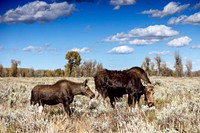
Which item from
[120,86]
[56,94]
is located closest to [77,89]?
[56,94]

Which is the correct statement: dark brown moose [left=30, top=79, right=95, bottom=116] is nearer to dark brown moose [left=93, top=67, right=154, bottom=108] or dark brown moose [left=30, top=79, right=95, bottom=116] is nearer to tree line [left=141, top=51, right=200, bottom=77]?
dark brown moose [left=93, top=67, right=154, bottom=108]

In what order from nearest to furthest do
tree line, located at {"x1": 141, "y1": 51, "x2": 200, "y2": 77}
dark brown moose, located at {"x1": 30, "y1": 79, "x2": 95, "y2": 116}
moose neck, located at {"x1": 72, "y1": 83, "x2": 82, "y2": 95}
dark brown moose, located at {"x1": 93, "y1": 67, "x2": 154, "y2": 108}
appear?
dark brown moose, located at {"x1": 30, "y1": 79, "x2": 95, "y2": 116} → moose neck, located at {"x1": 72, "y1": 83, "x2": 82, "y2": 95} → dark brown moose, located at {"x1": 93, "y1": 67, "x2": 154, "y2": 108} → tree line, located at {"x1": 141, "y1": 51, "x2": 200, "y2": 77}

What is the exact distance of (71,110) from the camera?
1051 centimetres

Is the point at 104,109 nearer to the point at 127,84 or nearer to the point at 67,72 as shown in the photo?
the point at 127,84

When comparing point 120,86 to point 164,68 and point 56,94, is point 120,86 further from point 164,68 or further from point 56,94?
point 164,68

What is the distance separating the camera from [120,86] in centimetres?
1236

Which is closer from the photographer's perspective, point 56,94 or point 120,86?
point 56,94

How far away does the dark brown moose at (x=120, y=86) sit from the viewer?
12344 mm

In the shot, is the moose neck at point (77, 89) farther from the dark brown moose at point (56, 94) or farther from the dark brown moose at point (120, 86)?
the dark brown moose at point (120, 86)

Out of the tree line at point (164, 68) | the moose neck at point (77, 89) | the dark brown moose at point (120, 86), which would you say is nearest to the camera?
the moose neck at point (77, 89)

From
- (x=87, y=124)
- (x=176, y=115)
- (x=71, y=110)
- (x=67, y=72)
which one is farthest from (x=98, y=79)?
(x=67, y=72)

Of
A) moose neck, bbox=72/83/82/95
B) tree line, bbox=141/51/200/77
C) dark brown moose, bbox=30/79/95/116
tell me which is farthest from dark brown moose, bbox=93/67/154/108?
tree line, bbox=141/51/200/77

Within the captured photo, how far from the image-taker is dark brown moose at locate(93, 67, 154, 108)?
1234cm

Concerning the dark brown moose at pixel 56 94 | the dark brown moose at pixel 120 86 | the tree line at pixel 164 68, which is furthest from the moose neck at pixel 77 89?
the tree line at pixel 164 68
